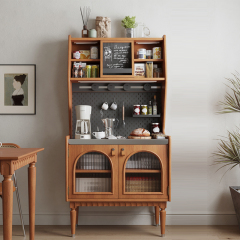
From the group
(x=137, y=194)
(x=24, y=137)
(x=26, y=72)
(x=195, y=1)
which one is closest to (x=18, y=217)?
(x=24, y=137)

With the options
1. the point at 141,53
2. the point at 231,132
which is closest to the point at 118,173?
the point at 141,53

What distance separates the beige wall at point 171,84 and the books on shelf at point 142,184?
517mm

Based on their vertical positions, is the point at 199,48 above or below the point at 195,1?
below

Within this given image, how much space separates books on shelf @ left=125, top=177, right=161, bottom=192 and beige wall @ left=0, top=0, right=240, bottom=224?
0.52m

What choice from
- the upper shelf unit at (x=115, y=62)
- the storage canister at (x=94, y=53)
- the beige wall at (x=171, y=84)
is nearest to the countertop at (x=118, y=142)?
the beige wall at (x=171, y=84)

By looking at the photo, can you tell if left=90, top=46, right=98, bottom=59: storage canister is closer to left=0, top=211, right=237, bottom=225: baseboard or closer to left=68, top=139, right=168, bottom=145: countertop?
left=68, top=139, right=168, bottom=145: countertop

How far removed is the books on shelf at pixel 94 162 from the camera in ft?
8.59

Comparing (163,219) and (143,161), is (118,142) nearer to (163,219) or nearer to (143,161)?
(143,161)

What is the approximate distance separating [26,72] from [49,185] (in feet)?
4.59

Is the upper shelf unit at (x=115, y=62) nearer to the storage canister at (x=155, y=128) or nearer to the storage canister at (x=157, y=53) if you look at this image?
the storage canister at (x=157, y=53)

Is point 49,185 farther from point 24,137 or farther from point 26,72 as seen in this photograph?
point 26,72

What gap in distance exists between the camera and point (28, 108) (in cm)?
306

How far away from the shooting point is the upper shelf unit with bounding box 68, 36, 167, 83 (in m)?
2.79

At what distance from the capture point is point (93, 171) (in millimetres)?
2605
